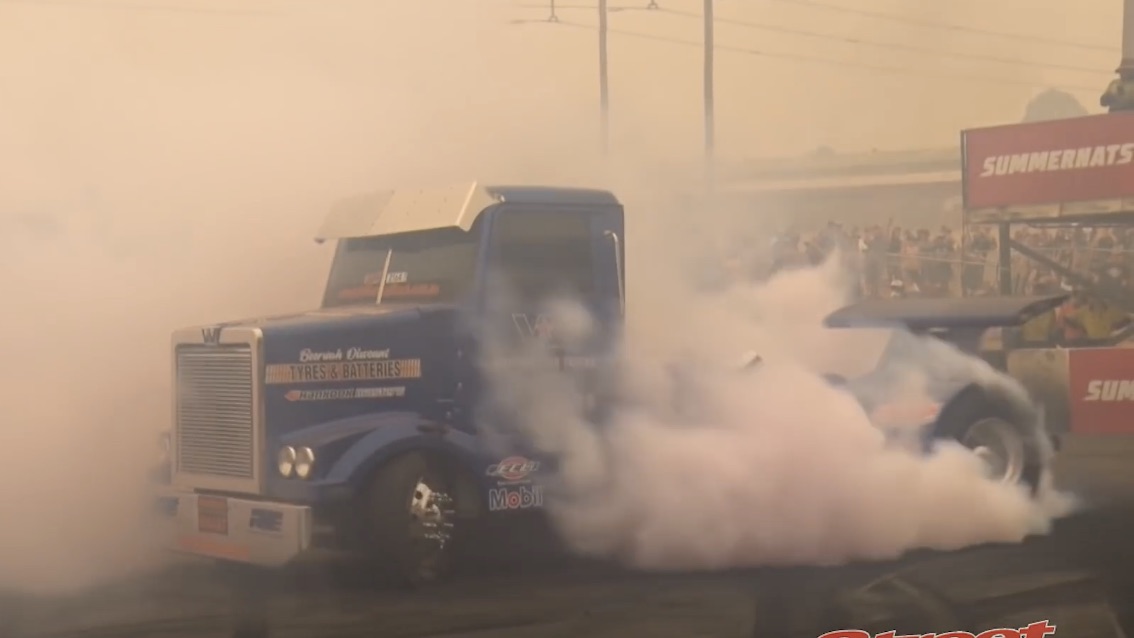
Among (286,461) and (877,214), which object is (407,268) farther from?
(877,214)

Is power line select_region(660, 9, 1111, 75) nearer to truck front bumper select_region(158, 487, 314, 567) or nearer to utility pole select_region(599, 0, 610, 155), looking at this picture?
utility pole select_region(599, 0, 610, 155)

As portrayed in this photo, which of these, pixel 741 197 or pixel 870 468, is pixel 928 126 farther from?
pixel 870 468

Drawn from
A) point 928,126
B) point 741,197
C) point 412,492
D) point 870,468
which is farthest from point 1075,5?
point 412,492

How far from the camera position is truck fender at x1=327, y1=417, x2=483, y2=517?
6504 mm

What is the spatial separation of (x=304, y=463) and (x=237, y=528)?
388 mm

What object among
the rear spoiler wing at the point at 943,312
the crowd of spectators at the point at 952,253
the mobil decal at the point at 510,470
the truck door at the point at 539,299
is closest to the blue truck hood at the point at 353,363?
the truck door at the point at 539,299

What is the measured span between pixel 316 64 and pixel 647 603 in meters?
2.48

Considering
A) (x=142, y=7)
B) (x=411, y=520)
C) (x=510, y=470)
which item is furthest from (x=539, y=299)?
(x=142, y=7)

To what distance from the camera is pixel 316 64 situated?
20.2ft

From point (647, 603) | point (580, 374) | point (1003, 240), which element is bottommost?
point (647, 603)

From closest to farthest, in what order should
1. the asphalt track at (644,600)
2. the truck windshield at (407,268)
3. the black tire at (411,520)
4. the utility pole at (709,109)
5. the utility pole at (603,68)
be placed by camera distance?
1. the asphalt track at (644,600)
2. the utility pole at (603,68)
3. the utility pole at (709,109)
4. the black tire at (411,520)
5. the truck windshield at (407,268)

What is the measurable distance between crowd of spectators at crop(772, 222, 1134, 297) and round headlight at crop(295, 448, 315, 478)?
2047mm

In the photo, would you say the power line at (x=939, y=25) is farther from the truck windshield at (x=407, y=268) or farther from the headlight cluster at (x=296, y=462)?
the headlight cluster at (x=296, y=462)

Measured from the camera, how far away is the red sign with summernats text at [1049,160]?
19.7 ft
